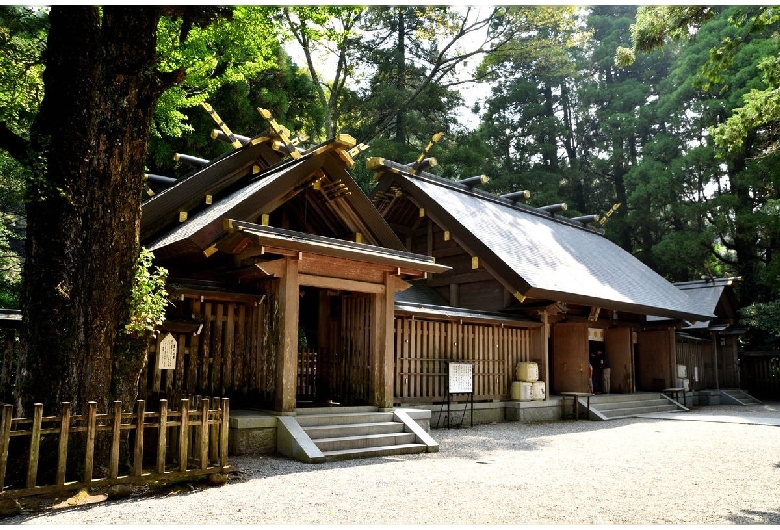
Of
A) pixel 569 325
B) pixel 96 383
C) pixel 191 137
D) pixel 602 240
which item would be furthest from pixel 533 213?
pixel 96 383

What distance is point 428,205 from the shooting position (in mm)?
16719

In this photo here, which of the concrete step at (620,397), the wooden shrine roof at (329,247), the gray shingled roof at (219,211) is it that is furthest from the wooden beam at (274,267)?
the concrete step at (620,397)

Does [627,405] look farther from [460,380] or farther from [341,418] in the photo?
[341,418]

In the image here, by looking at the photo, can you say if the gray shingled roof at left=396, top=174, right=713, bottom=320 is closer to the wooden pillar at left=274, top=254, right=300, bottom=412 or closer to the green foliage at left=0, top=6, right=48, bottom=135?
the wooden pillar at left=274, top=254, right=300, bottom=412

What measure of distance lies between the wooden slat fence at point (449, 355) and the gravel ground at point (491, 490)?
8.82ft

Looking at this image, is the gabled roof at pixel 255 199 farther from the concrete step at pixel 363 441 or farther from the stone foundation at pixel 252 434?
the concrete step at pixel 363 441

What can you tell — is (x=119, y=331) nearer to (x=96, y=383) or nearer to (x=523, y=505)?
(x=96, y=383)

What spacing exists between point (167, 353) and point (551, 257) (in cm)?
1161

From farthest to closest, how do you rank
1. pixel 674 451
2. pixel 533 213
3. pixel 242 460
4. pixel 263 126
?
pixel 533 213 → pixel 263 126 → pixel 674 451 → pixel 242 460

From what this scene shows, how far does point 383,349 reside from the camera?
10867mm

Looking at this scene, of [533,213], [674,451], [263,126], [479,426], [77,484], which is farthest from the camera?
[533,213]

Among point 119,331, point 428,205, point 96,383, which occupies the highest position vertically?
point 428,205

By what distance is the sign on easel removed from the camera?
518 inches

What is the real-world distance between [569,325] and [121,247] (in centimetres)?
1282
